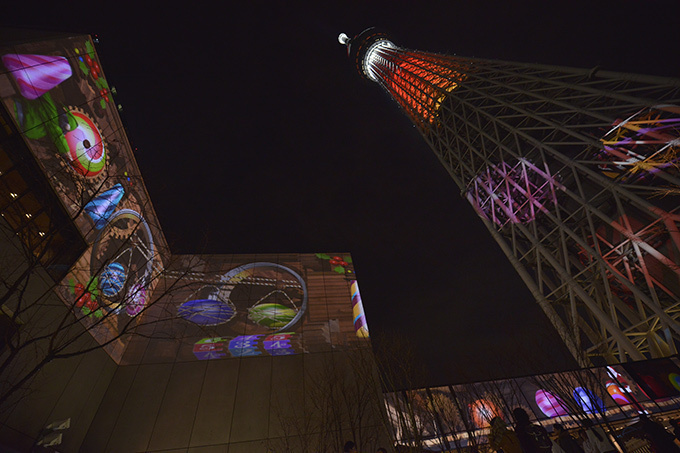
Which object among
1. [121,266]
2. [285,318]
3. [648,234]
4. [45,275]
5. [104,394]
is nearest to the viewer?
[45,275]

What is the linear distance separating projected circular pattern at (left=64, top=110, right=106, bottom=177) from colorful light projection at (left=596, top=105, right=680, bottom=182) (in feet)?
74.7

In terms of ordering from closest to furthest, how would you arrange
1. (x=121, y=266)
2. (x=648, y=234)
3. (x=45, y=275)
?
1. (x=45, y=275)
2. (x=648, y=234)
3. (x=121, y=266)

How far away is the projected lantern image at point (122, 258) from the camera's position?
11852 mm

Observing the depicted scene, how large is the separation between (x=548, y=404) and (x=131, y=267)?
65.6ft

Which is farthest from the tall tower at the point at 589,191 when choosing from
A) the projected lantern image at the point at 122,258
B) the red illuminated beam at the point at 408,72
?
the projected lantern image at the point at 122,258

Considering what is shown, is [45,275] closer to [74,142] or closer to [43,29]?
[74,142]

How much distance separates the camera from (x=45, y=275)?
8.87 metres

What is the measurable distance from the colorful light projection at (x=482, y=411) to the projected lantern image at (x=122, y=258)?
13.5m

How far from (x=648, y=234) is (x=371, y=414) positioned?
14.6 meters

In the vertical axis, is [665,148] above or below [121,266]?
below

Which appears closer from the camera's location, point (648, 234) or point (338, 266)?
point (648, 234)

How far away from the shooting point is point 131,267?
14102 millimetres

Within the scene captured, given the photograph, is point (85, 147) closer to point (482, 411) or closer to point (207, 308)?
point (207, 308)

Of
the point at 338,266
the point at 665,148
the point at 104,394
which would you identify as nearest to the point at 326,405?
the point at 338,266
